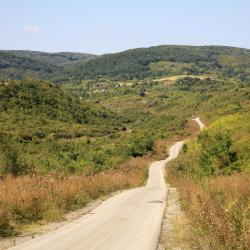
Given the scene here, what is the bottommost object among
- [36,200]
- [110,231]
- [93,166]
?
[93,166]

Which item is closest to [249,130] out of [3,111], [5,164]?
[5,164]

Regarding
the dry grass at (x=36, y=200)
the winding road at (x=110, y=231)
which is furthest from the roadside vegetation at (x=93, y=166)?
the winding road at (x=110, y=231)

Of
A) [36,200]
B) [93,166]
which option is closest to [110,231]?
[36,200]

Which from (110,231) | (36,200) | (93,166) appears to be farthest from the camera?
(93,166)

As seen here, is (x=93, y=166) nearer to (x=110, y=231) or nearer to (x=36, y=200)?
(x=36, y=200)

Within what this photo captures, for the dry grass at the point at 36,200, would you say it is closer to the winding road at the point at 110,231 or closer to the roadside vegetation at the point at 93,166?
the roadside vegetation at the point at 93,166

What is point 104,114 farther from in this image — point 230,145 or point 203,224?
point 203,224

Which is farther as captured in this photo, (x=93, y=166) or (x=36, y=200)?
(x=93, y=166)

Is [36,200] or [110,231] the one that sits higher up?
[36,200]

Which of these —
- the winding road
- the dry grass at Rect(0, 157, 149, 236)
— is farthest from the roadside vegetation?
the winding road

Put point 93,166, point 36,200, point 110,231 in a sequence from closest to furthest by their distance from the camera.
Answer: point 110,231 → point 36,200 → point 93,166

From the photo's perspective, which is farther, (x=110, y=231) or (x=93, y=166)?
(x=93, y=166)

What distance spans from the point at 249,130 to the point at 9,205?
35.1 m

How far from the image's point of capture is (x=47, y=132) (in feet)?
316
